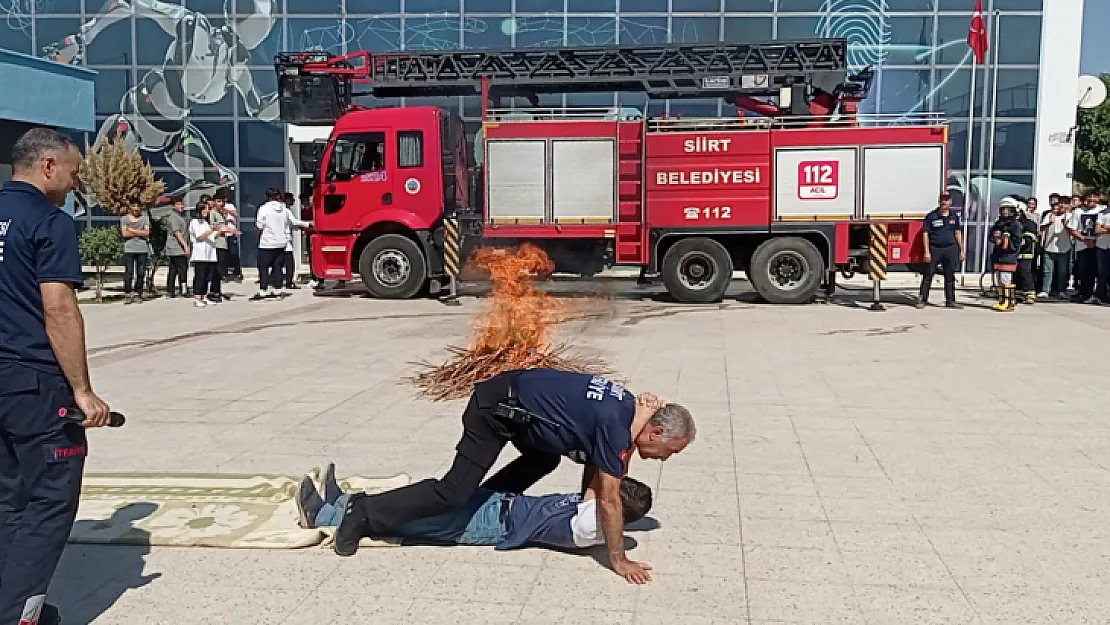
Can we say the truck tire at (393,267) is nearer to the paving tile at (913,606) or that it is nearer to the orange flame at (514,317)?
the orange flame at (514,317)

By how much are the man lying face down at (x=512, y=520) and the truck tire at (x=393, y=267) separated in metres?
11.7


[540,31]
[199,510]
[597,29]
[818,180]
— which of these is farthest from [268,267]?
[199,510]

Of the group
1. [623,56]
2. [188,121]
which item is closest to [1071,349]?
[623,56]

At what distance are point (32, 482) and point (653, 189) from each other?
13.1 metres

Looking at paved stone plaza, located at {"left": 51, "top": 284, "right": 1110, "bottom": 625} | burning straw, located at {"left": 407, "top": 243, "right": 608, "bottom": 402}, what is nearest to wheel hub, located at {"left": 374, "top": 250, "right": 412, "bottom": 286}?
paved stone plaza, located at {"left": 51, "top": 284, "right": 1110, "bottom": 625}

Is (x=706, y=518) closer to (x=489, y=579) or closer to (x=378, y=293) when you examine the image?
(x=489, y=579)

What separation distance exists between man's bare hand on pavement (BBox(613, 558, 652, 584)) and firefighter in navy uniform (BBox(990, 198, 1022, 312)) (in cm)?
1303

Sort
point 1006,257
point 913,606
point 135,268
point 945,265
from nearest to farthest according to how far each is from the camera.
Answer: point 913,606, point 945,265, point 1006,257, point 135,268

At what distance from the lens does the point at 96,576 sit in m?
4.19

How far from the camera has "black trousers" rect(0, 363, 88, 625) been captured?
3.37 m

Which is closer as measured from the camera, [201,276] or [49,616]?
[49,616]

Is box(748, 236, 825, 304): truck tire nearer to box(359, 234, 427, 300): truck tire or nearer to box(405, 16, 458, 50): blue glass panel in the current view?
box(359, 234, 427, 300): truck tire

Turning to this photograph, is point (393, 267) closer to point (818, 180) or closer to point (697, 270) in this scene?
point (697, 270)

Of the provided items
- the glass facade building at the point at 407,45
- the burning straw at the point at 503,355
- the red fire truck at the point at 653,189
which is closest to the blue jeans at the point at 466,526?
the burning straw at the point at 503,355
